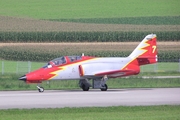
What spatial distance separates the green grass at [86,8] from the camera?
83.1 meters

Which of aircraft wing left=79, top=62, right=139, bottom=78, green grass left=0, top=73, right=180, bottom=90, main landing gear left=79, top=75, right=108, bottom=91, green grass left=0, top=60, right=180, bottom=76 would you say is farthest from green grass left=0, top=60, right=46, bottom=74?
aircraft wing left=79, top=62, right=139, bottom=78

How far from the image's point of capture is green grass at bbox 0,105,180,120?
21.1 m

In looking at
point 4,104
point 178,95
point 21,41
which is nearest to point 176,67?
point 21,41

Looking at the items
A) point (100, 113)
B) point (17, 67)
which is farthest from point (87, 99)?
point (17, 67)

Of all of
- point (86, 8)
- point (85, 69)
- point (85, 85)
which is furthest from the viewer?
point (86, 8)

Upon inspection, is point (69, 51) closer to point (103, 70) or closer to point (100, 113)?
point (103, 70)

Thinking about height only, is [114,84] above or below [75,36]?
below

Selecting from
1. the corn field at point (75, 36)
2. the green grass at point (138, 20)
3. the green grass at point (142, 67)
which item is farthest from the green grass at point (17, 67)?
the green grass at point (138, 20)

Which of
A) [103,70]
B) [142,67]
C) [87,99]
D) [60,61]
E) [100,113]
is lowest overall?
[100,113]

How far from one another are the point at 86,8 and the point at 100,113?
65.3 meters

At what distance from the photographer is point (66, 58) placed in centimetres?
3397

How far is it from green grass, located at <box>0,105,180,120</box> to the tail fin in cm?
1163

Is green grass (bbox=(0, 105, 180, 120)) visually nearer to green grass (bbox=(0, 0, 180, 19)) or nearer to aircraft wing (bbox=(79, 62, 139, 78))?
aircraft wing (bbox=(79, 62, 139, 78))

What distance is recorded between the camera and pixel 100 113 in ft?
72.9
